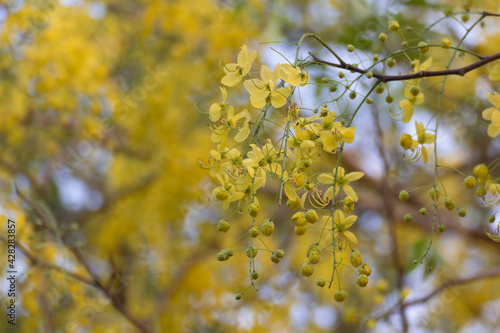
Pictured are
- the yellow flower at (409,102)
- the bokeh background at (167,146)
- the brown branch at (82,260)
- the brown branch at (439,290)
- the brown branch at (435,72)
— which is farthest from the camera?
the bokeh background at (167,146)

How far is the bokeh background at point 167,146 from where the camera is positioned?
1.91 metres

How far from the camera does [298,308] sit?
2.65 metres

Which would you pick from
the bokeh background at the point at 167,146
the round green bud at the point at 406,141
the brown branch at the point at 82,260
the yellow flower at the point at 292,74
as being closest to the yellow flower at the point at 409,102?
the round green bud at the point at 406,141

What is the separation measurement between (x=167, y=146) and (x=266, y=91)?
164 centimetres

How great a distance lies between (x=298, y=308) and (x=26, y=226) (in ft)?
5.25

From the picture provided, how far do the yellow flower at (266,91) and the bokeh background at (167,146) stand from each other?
3.26 feet

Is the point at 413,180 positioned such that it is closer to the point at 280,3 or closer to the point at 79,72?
the point at 280,3

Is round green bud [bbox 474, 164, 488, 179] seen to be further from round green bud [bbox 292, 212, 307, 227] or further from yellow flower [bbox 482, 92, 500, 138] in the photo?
round green bud [bbox 292, 212, 307, 227]

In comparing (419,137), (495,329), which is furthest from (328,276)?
(419,137)

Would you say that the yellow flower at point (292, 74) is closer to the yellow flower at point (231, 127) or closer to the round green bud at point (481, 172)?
the yellow flower at point (231, 127)

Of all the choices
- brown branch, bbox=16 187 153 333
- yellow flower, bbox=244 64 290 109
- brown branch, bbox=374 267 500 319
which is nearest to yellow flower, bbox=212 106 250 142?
yellow flower, bbox=244 64 290 109

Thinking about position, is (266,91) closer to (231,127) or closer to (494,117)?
(231,127)

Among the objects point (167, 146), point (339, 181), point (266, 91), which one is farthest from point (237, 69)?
point (167, 146)

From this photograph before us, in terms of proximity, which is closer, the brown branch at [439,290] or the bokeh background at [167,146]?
the brown branch at [439,290]
